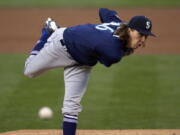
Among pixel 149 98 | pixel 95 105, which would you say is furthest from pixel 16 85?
pixel 149 98

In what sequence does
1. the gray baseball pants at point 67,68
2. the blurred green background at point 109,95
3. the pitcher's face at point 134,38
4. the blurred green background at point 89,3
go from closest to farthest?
A: the pitcher's face at point 134,38
the gray baseball pants at point 67,68
the blurred green background at point 109,95
the blurred green background at point 89,3

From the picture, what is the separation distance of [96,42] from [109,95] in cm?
341

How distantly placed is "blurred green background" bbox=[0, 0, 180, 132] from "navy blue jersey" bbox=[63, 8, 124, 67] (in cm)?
196

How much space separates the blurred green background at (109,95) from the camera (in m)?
8.09

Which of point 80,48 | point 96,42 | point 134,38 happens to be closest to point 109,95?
point 80,48

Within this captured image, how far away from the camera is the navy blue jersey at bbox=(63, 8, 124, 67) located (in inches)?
231

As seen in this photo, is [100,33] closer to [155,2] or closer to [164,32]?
[164,32]

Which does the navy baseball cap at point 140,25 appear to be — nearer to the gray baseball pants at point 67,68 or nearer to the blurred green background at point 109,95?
the gray baseball pants at point 67,68

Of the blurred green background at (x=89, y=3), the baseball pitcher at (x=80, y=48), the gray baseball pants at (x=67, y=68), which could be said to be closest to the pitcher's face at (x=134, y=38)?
the baseball pitcher at (x=80, y=48)

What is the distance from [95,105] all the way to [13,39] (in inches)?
203

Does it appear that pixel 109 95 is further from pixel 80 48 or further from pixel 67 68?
pixel 80 48

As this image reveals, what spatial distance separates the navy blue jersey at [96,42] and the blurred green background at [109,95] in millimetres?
1956

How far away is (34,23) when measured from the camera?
15.1 m

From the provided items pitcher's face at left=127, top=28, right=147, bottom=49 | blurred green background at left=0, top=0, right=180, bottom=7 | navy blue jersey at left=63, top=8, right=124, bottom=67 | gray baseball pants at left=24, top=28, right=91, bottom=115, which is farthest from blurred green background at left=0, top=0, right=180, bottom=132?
blurred green background at left=0, top=0, right=180, bottom=7
